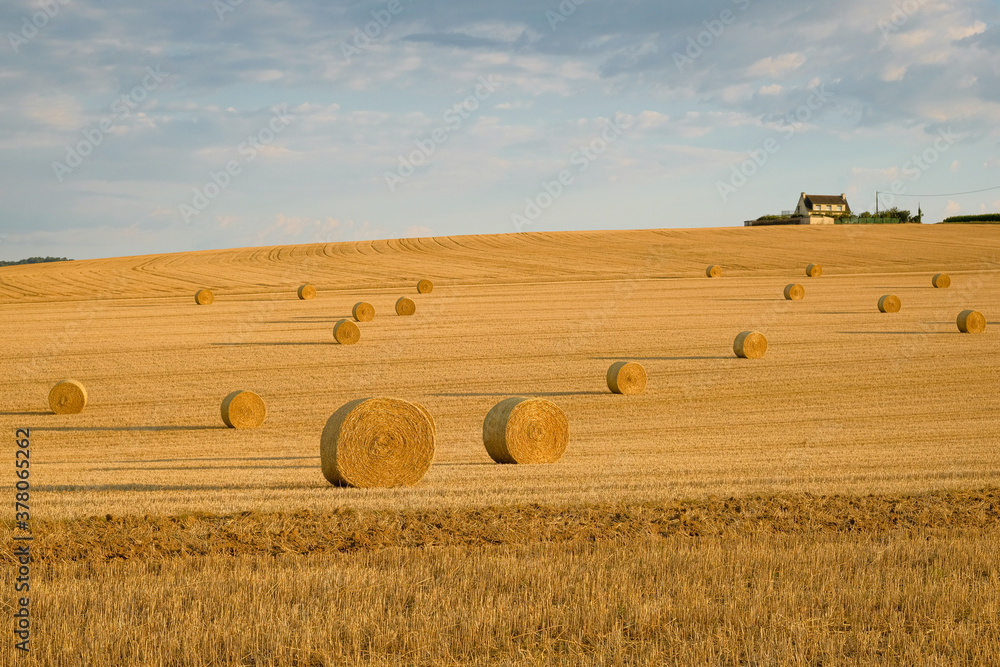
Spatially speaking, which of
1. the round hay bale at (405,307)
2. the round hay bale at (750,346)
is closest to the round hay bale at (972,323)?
the round hay bale at (750,346)

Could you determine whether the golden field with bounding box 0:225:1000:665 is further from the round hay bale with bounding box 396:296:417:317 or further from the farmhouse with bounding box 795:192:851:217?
the farmhouse with bounding box 795:192:851:217

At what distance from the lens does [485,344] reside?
96.4 ft

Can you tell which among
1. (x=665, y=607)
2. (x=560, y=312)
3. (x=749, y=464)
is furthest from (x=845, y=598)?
(x=560, y=312)

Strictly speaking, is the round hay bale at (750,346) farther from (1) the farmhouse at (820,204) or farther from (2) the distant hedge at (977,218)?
(1) the farmhouse at (820,204)

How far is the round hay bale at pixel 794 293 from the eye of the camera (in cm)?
3997

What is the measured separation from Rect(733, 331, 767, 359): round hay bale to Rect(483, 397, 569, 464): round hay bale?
39.6 feet

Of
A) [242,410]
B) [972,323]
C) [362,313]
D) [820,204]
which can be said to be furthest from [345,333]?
[820,204]

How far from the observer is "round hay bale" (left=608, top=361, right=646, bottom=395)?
22.3 metres

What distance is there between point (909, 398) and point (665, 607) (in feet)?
53.3

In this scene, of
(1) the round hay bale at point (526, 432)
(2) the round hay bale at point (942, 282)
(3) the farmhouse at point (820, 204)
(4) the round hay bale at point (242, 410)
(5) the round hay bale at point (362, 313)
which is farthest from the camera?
(3) the farmhouse at point (820, 204)

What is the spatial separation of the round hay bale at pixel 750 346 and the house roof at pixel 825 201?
4308 inches

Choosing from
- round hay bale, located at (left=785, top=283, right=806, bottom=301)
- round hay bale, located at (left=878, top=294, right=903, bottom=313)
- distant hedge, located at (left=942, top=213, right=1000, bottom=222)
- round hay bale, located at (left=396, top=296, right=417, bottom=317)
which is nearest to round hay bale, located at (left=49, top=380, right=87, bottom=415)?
round hay bale, located at (left=396, top=296, right=417, bottom=317)

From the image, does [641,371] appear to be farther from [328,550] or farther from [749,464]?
[328,550]

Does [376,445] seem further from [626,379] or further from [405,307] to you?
[405,307]
